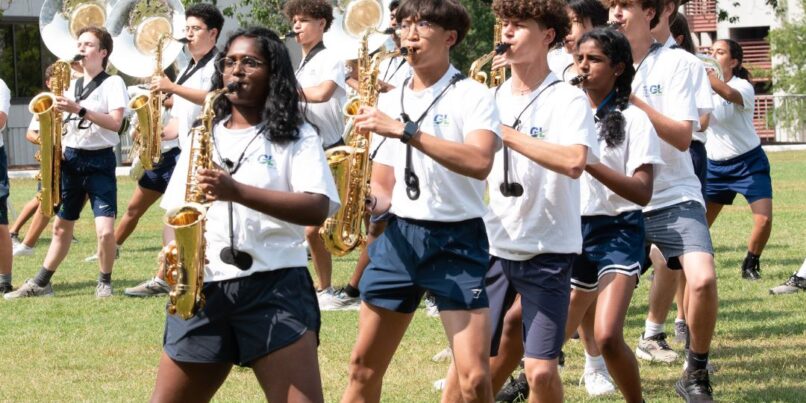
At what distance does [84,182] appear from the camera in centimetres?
1086

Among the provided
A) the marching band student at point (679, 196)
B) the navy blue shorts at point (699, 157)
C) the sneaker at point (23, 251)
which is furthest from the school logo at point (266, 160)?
the sneaker at point (23, 251)

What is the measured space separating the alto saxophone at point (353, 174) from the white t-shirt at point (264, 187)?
98 centimetres

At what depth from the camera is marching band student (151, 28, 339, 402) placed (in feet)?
15.5

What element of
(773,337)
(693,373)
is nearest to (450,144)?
(693,373)

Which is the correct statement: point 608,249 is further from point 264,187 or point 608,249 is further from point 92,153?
point 92,153

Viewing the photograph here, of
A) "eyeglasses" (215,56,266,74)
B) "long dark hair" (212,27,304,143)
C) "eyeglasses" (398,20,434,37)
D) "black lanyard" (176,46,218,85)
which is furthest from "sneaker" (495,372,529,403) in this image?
"black lanyard" (176,46,218,85)

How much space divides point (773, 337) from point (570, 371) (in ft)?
5.45

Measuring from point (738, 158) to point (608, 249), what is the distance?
5347 millimetres

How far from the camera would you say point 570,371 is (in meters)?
7.95

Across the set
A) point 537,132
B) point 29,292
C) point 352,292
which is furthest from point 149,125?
point 537,132

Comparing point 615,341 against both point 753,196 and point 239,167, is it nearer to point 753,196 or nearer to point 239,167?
→ point 239,167

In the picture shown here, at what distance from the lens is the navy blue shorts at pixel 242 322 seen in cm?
475

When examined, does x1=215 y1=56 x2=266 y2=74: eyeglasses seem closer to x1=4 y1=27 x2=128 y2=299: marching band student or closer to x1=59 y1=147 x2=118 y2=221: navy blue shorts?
x1=4 y1=27 x2=128 y2=299: marching band student

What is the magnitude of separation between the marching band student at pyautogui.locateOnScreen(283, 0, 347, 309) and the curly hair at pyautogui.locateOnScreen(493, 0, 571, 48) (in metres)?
3.92
